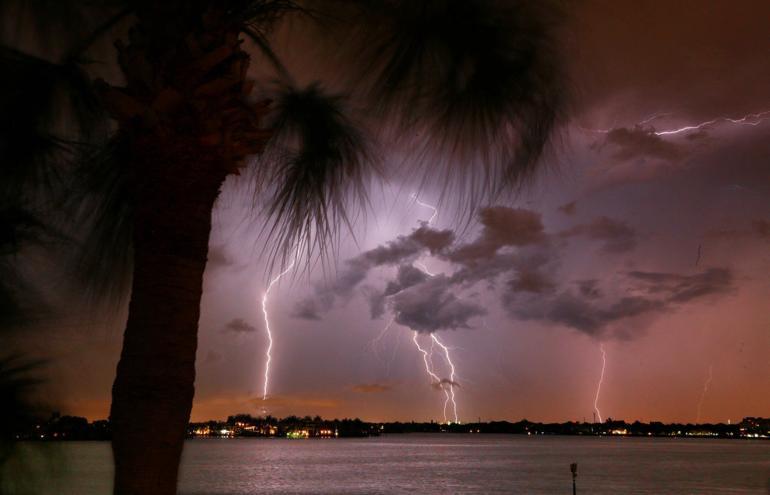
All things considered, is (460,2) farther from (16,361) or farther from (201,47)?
(16,361)

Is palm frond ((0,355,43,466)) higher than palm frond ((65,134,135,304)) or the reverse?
the reverse

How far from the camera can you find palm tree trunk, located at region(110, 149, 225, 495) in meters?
2.16

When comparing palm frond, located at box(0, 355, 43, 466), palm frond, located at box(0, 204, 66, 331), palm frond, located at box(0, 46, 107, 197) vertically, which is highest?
palm frond, located at box(0, 46, 107, 197)


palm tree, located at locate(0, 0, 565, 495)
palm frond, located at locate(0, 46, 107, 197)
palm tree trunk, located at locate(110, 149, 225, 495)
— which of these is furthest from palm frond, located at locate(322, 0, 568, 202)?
palm frond, located at locate(0, 46, 107, 197)

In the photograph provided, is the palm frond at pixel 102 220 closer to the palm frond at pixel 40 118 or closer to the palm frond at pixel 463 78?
the palm frond at pixel 40 118

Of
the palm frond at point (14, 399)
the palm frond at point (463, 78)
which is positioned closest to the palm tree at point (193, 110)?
the palm frond at point (463, 78)

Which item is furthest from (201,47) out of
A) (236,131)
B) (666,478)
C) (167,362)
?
(666,478)

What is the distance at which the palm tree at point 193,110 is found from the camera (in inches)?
86.8

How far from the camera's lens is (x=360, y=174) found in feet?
10.2

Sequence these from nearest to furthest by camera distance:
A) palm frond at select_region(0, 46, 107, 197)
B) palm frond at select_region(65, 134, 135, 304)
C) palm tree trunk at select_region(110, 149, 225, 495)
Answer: palm tree trunk at select_region(110, 149, 225, 495), palm frond at select_region(0, 46, 107, 197), palm frond at select_region(65, 134, 135, 304)

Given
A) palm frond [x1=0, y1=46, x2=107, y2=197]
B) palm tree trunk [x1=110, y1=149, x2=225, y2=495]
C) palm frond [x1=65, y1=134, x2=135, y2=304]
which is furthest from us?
palm frond [x1=65, y1=134, x2=135, y2=304]

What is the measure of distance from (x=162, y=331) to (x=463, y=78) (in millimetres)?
1240

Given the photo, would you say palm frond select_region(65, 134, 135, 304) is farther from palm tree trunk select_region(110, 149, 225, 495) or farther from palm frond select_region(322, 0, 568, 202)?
palm frond select_region(322, 0, 568, 202)

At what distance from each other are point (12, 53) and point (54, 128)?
1.35ft
